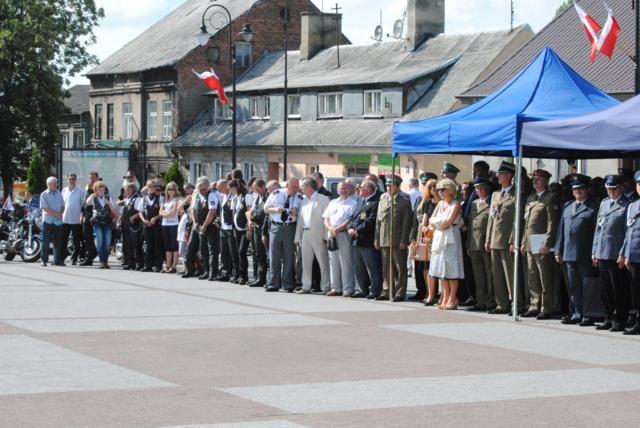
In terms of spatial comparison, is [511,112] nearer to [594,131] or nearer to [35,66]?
[594,131]

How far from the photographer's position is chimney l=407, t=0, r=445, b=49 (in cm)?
5759

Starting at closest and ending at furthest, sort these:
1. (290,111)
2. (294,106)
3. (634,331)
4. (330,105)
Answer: (634,331)
(330,105)
(294,106)
(290,111)

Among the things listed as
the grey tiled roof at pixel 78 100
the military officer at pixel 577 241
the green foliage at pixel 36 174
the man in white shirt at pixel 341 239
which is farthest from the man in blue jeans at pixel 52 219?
the grey tiled roof at pixel 78 100

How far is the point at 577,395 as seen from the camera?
10.6 metres

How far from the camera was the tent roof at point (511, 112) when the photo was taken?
1681cm

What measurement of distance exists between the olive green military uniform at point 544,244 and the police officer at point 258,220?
6.03 meters

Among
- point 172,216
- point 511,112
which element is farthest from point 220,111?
point 511,112

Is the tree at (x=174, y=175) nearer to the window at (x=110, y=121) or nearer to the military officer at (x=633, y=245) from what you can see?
the window at (x=110, y=121)

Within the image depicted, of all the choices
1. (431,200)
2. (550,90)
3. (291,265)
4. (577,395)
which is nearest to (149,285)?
(291,265)

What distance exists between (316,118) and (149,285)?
37467 millimetres

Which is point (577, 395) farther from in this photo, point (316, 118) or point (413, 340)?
point (316, 118)

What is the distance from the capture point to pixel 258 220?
2200 centimetres

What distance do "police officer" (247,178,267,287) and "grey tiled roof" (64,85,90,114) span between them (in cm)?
5932

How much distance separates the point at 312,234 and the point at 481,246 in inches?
148
